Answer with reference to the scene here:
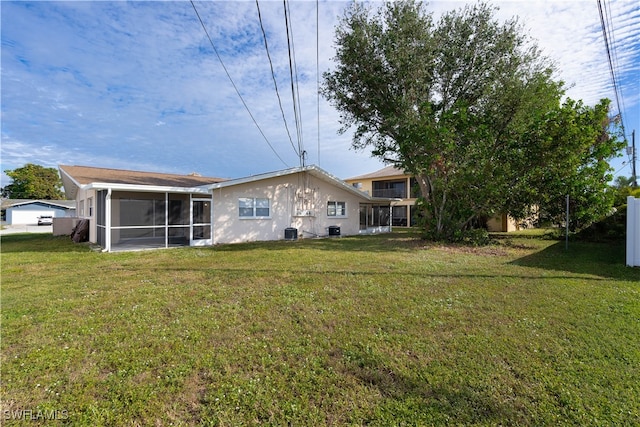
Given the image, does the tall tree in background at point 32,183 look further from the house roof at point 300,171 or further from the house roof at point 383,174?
the house roof at point 300,171

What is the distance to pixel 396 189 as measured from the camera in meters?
28.9

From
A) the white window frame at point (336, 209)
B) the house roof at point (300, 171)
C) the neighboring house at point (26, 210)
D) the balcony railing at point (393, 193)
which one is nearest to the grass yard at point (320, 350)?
the house roof at point (300, 171)

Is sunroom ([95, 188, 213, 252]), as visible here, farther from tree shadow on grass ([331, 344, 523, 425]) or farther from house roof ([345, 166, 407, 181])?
house roof ([345, 166, 407, 181])

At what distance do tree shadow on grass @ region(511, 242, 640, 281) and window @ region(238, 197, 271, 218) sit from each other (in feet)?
33.9

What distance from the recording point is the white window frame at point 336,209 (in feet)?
55.9

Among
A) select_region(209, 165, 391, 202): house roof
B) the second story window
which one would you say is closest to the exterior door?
select_region(209, 165, 391, 202): house roof

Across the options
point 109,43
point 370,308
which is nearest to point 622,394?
point 370,308

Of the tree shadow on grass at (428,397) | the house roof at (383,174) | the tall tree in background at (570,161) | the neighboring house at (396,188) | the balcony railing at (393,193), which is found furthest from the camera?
the house roof at (383,174)

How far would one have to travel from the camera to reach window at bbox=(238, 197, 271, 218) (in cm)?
1368

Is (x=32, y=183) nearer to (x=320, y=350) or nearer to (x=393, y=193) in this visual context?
(x=393, y=193)

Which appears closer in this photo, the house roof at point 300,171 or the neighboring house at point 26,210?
the house roof at point 300,171

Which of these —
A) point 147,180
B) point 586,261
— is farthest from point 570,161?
point 147,180

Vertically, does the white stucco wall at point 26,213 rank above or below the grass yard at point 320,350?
above

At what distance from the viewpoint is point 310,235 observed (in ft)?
52.6
